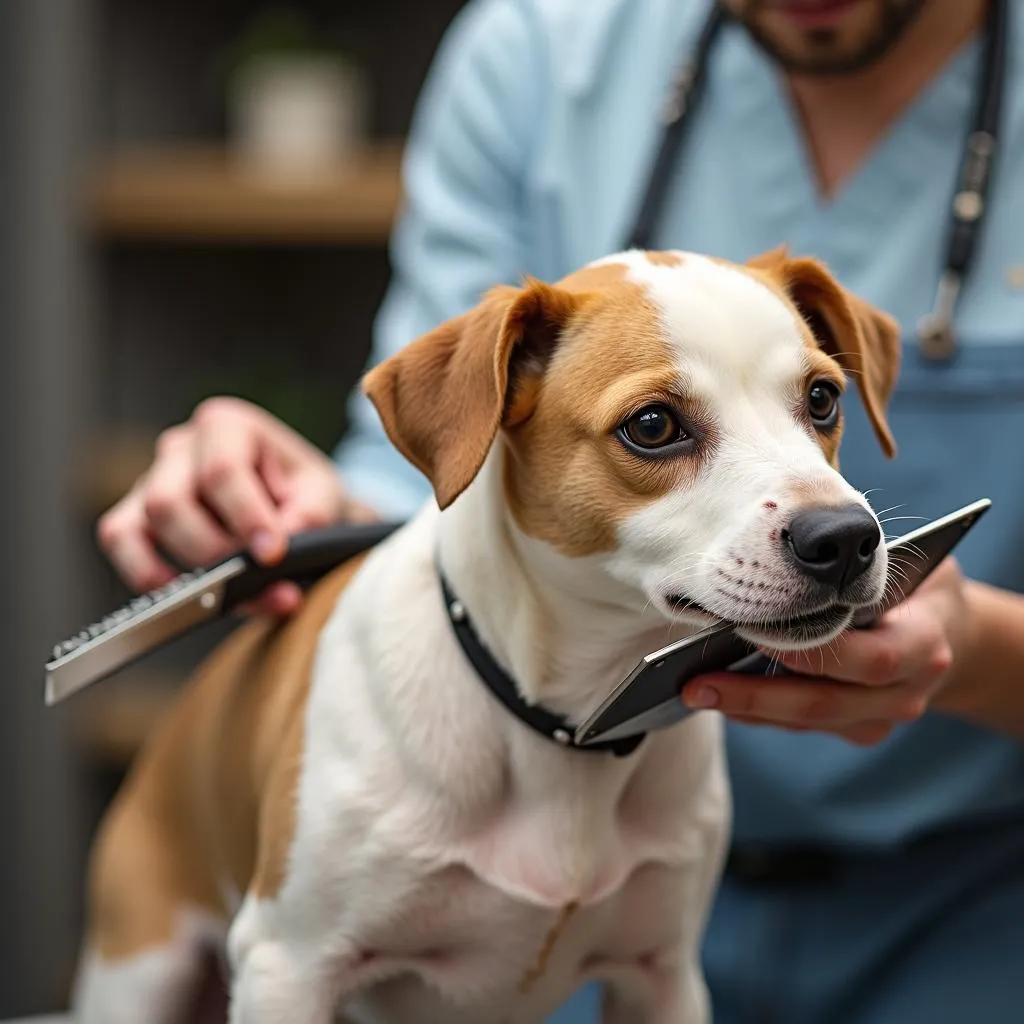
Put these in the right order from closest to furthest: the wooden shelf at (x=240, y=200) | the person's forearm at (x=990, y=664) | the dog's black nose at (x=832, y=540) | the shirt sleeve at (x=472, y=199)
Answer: the dog's black nose at (x=832, y=540) < the person's forearm at (x=990, y=664) < the shirt sleeve at (x=472, y=199) < the wooden shelf at (x=240, y=200)

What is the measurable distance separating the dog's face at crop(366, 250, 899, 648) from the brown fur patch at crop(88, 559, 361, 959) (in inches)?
9.8

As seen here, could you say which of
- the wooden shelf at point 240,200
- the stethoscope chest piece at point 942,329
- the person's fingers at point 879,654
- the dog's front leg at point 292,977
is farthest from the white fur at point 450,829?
the wooden shelf at point 240,200

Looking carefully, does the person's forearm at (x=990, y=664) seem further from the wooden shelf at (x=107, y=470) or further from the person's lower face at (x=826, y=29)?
the wooden shelf at (x=107, y=470)

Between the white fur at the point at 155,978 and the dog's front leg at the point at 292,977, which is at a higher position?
the dog's front leg at the point at 292,977

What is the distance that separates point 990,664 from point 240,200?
148cm

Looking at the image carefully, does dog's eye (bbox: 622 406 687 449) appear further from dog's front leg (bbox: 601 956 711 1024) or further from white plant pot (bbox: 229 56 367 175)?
white plant pot (bbox: 229 56 367 175)

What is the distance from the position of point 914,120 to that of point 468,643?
25.0 inches

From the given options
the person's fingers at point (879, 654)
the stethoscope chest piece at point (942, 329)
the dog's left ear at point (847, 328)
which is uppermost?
the dog's left ear at point (847, 328)

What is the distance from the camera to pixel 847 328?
0.96 meters

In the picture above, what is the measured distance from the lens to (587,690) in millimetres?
934

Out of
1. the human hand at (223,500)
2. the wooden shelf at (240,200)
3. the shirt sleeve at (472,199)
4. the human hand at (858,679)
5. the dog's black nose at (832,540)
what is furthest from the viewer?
the wooden shelf at (240,200)

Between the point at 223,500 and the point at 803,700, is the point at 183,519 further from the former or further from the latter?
the point at 803,700

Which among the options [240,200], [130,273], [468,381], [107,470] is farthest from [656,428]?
[130,273]

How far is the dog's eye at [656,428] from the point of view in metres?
0.85
